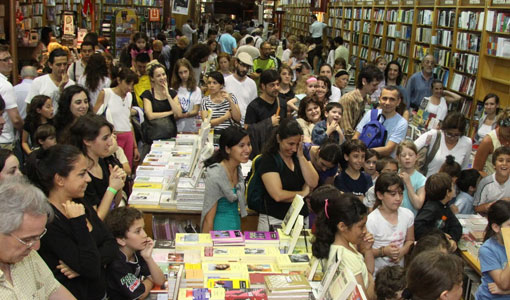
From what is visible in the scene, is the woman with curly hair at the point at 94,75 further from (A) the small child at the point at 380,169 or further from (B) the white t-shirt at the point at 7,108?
(A) the small child at the point at 380,169

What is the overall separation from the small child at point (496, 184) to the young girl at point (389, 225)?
1.25 m

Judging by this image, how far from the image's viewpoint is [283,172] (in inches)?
165

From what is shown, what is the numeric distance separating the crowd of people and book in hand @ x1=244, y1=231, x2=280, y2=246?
0.34 metres

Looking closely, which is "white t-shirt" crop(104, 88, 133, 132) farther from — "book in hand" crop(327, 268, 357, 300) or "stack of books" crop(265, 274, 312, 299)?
"book in hand" crop(327, 268, 357, 300)

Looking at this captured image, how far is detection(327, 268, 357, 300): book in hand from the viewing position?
7.95 ft

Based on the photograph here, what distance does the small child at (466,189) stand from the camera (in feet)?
16.3

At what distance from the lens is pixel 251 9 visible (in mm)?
37219

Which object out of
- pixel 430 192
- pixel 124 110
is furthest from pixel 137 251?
pixel 124 110

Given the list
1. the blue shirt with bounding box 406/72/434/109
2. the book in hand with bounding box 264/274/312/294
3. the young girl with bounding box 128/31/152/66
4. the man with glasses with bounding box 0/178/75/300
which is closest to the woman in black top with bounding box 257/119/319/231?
the book in hand with bounding box 264/274/312/294

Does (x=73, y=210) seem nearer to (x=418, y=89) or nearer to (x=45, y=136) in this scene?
(x=45, y=136)

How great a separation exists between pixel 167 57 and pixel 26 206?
958cm

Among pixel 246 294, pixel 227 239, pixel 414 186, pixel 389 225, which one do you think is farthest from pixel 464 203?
pixel 246 294

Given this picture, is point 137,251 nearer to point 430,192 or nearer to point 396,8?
point 430,192

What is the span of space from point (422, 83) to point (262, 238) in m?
5.39
